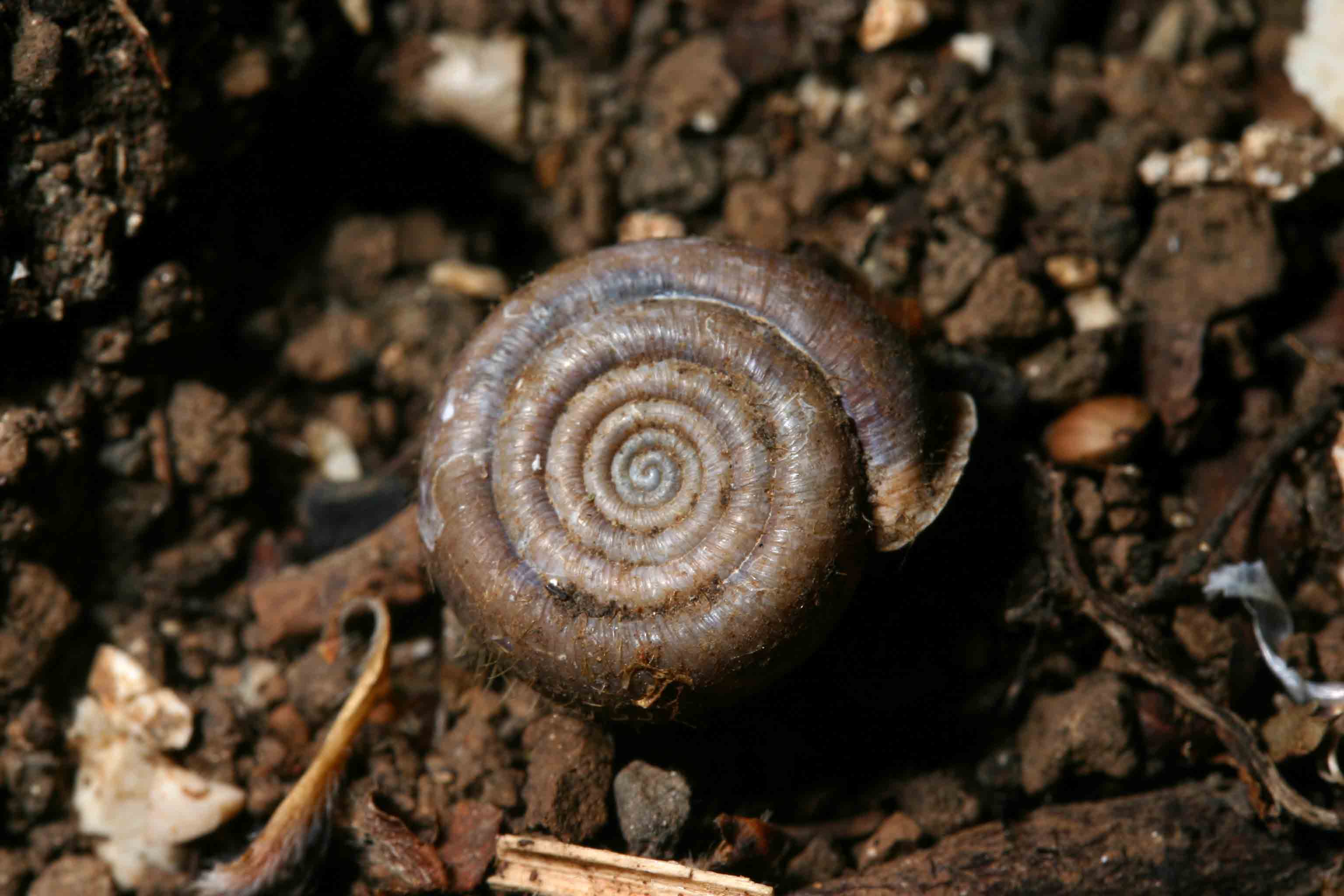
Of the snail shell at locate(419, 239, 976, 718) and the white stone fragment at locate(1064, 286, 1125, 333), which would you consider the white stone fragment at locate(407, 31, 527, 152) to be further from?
the white stone fragment at locate(1064, 286, 1125, 333)

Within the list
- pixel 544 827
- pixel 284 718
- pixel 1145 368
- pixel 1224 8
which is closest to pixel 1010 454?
pixel 1145 368

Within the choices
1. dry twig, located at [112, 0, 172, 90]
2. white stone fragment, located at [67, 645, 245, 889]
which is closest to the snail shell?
white stone fragment, located at [67, 645, 245, 889]

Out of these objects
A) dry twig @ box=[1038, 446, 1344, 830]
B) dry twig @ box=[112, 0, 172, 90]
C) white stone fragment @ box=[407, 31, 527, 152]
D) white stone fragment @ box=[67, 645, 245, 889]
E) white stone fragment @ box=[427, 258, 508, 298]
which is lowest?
white stone fragment @ box=[67, 645, 245, 889]

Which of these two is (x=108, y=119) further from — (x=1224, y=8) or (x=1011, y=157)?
(x=1224, y=8)

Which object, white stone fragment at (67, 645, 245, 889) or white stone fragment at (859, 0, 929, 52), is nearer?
white stone fragment at (67, 645, 245, 889)

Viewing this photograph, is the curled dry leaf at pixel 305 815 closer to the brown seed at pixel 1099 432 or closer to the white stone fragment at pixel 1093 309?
the brown seed at pixel 1099 432
